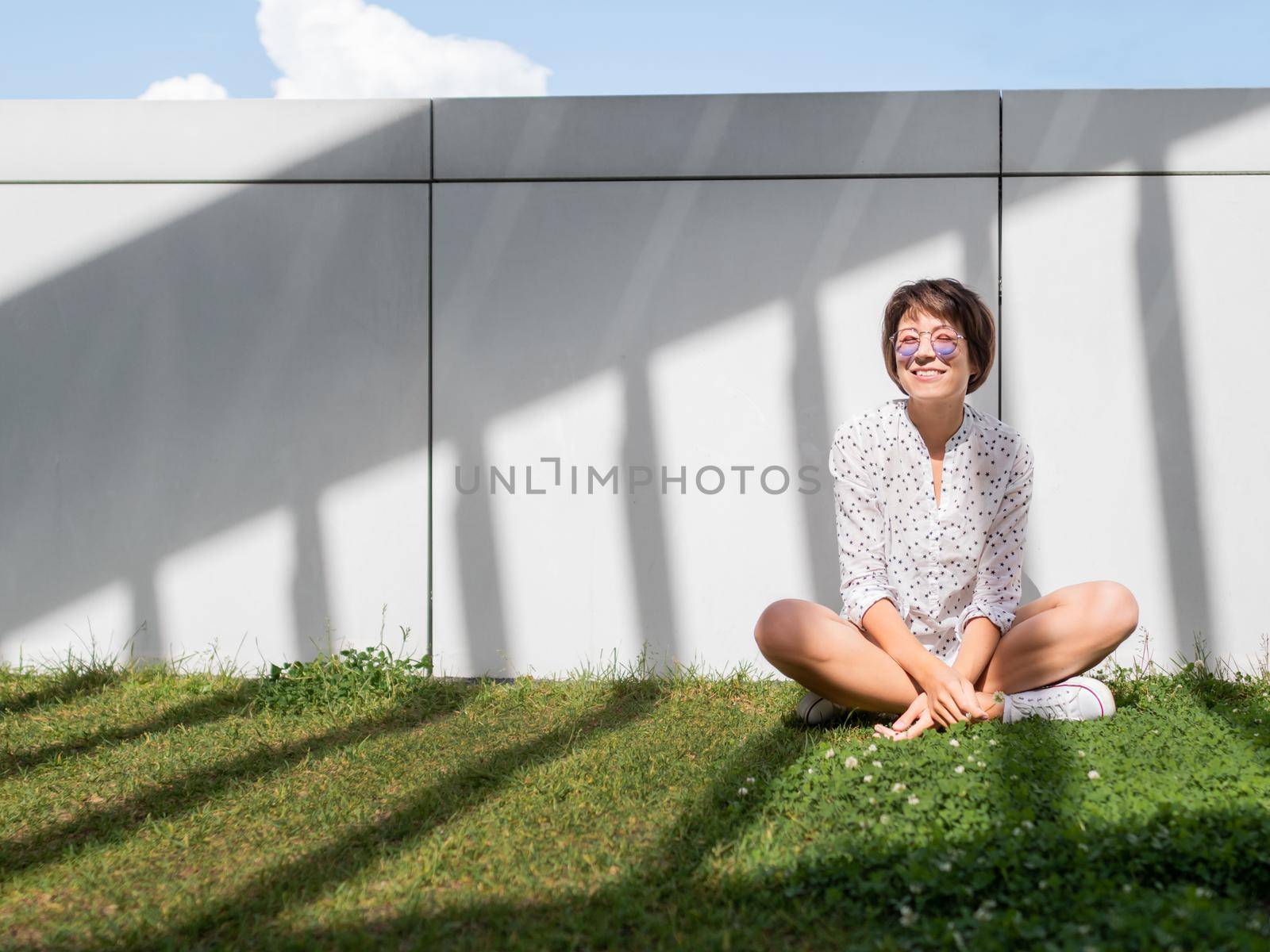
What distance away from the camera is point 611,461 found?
174 inches

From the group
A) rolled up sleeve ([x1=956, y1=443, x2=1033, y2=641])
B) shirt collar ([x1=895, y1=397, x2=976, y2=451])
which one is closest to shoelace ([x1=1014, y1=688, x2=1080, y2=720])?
rolled up sleeve ([x1=956, y1=443, x2=1033, y2=641])

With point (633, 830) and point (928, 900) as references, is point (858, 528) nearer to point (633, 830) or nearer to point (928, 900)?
point (633, 830)

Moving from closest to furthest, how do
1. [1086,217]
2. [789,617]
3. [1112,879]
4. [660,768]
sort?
[1112,879], [660,768], [789,617], [1086,217]

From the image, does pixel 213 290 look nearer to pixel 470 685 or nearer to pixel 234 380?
pixel 234 380

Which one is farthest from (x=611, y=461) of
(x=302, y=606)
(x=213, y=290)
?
(x=213, y=290)

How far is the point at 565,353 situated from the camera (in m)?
4.44

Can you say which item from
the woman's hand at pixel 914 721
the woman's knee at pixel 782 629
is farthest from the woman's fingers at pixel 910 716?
the woman's knee at pixel 782 629

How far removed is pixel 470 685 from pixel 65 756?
1.55m

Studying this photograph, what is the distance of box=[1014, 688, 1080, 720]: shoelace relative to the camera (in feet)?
11.0

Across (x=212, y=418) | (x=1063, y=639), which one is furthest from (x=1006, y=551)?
(x=212, y=418)

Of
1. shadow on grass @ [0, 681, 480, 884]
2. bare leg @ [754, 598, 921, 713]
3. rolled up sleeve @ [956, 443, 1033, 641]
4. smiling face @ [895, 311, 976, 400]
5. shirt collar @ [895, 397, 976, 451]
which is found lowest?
shadow on grass @ [0, 681, 480, 884]

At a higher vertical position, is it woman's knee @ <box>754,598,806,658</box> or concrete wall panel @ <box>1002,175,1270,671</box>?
concrete wall panel @ <box>1002,175,1270,671</box>

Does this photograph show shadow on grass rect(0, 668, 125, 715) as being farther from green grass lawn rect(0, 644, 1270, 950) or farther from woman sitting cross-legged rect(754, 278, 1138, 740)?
woman sitting cross-legged rect(754, 278, 1138, 740)

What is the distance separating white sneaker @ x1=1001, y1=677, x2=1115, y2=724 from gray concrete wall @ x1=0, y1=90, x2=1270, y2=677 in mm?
936
